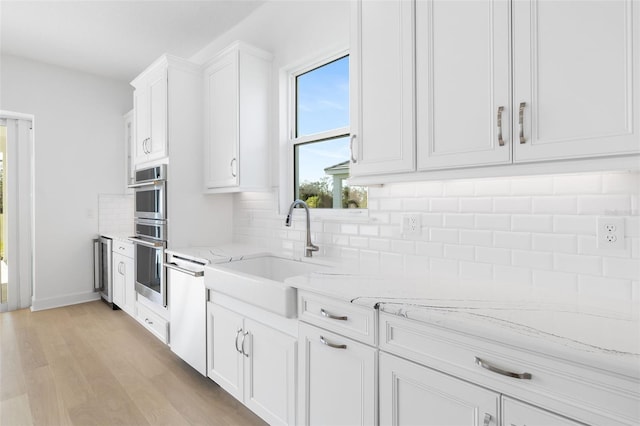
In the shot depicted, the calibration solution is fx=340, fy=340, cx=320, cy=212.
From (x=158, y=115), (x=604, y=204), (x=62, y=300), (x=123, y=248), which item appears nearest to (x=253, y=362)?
(x=604, y=204)

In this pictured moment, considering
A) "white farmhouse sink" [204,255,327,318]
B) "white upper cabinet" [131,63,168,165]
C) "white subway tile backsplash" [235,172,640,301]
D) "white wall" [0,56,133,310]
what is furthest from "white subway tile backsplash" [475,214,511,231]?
"white wall" [0,56,133,310]

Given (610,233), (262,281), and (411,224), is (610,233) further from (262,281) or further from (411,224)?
(262,281)

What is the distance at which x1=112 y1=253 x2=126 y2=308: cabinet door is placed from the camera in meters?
3.72

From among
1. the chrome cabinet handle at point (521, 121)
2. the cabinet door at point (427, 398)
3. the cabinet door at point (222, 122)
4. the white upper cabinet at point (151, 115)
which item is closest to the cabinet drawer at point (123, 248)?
the white upper cabinet at point (151, 115)

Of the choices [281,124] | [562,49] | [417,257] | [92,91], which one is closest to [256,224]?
[281,124]

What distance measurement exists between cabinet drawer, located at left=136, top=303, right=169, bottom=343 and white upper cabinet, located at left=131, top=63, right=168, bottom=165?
1388mm

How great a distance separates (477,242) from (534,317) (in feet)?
1.89

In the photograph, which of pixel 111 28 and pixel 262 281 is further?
pixel 111 28

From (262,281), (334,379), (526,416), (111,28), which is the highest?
(111,28)

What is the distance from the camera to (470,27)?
1.34 meters

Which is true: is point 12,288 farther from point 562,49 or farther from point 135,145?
point 562,49

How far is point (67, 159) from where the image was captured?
4.18 m

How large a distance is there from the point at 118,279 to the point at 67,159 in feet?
5.48

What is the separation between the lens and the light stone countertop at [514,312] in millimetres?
875
